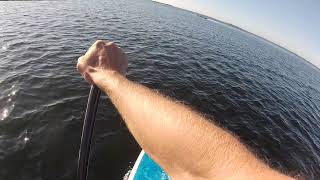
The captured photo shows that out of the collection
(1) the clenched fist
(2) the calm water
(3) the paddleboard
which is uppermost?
(1) the clenched fist

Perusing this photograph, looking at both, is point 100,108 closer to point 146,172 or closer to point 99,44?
point 146,172

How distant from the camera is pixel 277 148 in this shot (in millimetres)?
14312

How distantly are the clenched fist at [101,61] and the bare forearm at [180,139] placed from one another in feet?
2.56

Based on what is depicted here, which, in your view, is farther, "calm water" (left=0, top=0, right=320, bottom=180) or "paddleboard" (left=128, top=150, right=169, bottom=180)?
"calm water" (left=0, top=0, right=320, bottom=180)

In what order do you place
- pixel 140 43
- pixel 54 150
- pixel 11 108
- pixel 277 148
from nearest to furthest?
pixel 54 150 < pixel 11 108 < pixel 277 148 < pixel 140 43

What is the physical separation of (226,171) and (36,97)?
12.0m

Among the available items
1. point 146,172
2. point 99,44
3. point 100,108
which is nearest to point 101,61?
point 99,44

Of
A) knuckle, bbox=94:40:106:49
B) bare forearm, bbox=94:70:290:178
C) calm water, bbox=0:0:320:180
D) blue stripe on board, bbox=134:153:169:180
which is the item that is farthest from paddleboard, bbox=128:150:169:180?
bare forearm, bbox=94:70:290:178

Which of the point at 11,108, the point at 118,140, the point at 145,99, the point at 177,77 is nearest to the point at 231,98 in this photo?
the point at 177,77

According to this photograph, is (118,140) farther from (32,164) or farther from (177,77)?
(177,77)

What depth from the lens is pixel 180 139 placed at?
5.89ft

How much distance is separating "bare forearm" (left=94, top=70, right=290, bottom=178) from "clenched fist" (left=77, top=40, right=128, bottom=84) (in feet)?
2.56

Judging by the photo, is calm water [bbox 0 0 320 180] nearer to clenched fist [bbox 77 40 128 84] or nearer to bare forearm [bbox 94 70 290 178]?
bare forearm [bbox 94 70 290 178]

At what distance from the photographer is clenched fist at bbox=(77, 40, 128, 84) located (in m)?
2.94
